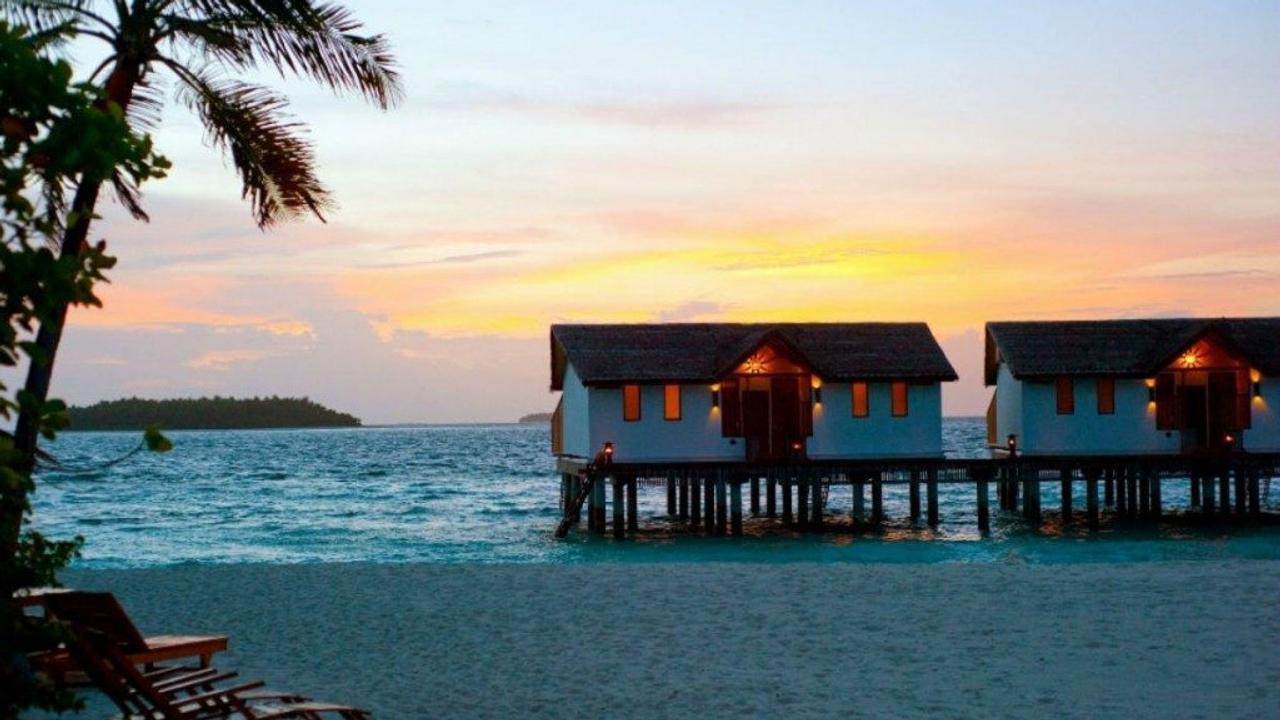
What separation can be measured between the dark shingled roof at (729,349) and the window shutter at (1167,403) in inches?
230

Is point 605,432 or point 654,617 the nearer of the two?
point 654,617

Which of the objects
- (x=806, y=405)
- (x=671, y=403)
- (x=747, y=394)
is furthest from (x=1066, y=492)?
(x=671, y=403)

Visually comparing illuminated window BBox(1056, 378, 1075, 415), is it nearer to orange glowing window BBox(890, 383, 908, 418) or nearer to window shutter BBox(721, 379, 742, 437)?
orange glowing window BBox(890, 383, 908, 418)

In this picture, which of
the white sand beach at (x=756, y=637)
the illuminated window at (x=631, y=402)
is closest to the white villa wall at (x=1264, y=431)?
the illuminated window at (x=631, y=402)

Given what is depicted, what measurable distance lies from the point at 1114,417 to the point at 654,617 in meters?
26.5

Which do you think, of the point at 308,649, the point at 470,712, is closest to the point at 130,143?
the point at 470,712

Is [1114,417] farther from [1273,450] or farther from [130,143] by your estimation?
[130,143]

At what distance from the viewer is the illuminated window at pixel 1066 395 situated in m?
Answer: 40.6

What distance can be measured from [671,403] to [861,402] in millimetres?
4932

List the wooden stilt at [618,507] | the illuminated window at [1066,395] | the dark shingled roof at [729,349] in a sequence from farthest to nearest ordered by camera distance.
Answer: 1. the illuminated window at [1066,395]
2. the wooden stilt at [618,507]
3. the dark shingled roof at [729,349]

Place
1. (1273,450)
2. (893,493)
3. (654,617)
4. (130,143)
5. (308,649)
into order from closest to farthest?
(130,143)
(308,649)
(654,617)
(1273,450)
(893,493)

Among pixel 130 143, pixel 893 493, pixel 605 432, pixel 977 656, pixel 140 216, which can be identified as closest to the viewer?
pixel 130 143

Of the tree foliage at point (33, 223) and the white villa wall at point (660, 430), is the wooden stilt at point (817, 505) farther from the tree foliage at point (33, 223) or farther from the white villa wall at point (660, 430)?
the tree foliage at point (33, 223)

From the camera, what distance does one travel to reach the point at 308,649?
15.5m
